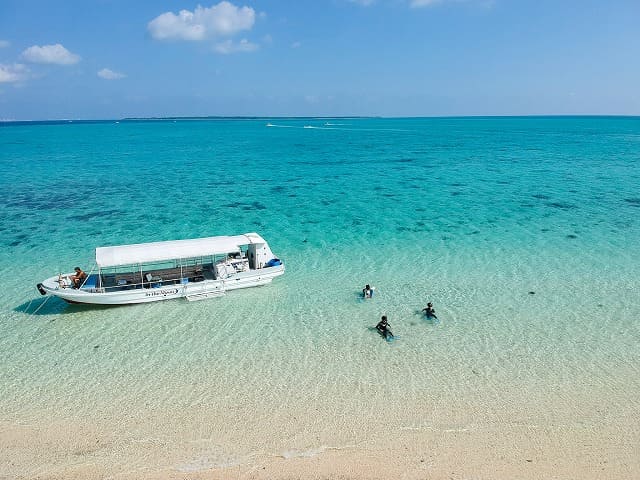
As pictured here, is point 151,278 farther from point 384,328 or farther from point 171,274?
point 384,328

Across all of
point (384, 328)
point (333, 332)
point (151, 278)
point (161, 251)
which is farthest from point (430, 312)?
point (151, 278)

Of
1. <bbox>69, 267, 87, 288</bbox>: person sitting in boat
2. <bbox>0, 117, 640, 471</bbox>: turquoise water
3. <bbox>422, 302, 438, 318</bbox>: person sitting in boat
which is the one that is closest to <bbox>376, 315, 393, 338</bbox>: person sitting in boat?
<bbox>0, 117, 640, 471</bbox>: turquoise water

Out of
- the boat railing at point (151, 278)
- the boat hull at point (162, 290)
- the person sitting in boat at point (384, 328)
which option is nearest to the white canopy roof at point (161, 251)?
the boat railing at point (151, 278)

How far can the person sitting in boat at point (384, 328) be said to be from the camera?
16.8m

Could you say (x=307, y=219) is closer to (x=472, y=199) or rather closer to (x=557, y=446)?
(x=472, y=199)

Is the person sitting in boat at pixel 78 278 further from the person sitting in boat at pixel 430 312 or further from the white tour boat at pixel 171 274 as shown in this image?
the person sitting in boat at pixel 430 312

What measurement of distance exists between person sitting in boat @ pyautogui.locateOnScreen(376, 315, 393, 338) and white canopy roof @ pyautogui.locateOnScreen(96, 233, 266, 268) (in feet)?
26.7

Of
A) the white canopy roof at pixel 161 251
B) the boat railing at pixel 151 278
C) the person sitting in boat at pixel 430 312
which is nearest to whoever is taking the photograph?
Answer: the person sitting in boat at pixel 430 312

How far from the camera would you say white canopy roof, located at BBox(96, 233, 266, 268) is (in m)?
19.0

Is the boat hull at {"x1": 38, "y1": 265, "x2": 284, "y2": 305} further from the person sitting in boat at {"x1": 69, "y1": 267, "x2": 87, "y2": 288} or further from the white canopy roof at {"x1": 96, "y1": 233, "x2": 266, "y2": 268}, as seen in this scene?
the white canopy roof at {"x1": 96, "y1": 233, "x2": 266, "y2": 268}

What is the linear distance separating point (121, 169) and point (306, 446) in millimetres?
57434

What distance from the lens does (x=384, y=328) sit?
16.8 metres

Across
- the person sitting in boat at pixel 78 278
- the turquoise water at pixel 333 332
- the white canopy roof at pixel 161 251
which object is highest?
the white canopy roof at pixel 161 251

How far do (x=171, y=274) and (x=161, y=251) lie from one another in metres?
2.03
